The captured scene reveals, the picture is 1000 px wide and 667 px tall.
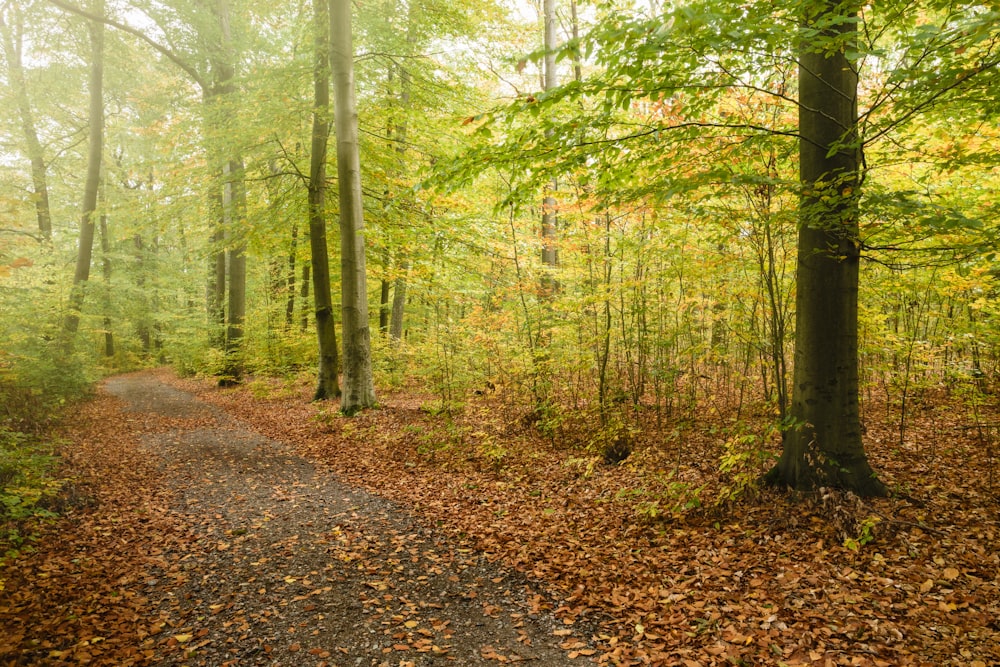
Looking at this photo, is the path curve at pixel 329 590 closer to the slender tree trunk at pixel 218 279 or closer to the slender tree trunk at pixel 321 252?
the slender tree trunk at pixel 321 252

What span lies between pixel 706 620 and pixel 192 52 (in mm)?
18779

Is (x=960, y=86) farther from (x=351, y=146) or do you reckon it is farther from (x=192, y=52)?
(x=192, y=52)

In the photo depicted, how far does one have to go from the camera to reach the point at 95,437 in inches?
376

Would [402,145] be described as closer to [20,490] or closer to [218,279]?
[20,490]

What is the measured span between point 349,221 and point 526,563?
26.3ft

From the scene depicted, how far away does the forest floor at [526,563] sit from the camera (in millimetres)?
3535

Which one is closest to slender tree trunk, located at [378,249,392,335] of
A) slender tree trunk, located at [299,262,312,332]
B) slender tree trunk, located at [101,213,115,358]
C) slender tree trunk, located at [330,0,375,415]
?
slender tree trunk, located at [299,262,312,332]

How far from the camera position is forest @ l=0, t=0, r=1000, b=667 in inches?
148

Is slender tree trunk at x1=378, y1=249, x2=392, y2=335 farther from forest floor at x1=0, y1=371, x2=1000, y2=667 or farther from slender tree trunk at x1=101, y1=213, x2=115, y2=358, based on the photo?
slender tree trunk at x1=101, y1=213, x2=115, y2=358

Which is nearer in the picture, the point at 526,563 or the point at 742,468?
the point at 526,563

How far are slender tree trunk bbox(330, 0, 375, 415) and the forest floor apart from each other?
9.33 ft

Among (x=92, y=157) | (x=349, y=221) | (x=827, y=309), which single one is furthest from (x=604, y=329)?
(x=92, y=157)

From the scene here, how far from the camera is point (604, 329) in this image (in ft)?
28.3

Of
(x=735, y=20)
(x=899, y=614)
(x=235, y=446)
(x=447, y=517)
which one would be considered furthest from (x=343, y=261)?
(x=899, y=614)
